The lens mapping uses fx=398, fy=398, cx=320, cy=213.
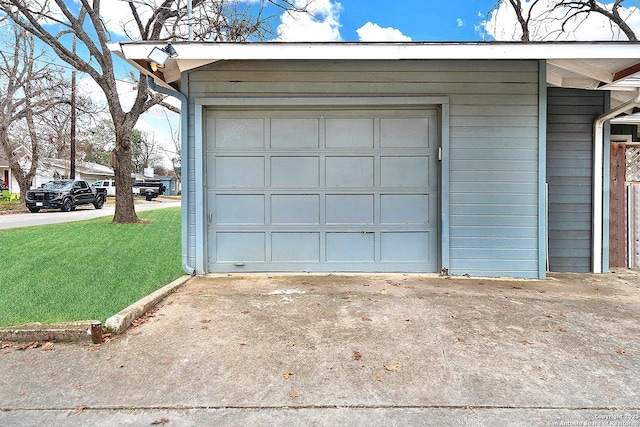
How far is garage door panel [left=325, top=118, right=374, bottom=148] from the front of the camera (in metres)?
5.06

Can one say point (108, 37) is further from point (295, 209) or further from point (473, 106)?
point (473, 106)

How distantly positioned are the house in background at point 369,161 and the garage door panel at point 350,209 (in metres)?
0.01

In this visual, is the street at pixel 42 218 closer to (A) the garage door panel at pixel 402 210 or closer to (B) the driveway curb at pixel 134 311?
(B) the driveway curb at pixel 134 311

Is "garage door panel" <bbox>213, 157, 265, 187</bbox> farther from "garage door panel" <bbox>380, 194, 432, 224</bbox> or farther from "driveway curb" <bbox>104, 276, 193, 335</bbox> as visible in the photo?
"garage door panel" <bbox>380, 194, 432, 224</bbox>

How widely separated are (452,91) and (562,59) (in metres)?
1.20

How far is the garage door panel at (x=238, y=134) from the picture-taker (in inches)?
199

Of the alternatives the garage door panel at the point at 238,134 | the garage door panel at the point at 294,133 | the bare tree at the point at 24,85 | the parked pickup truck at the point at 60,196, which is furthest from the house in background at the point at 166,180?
the garage door panel at the point at 294,133

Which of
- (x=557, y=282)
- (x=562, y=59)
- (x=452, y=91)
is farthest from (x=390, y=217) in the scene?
(x=562, y=59)

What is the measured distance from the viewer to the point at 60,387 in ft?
7.52

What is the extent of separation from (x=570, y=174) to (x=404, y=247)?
A: 2.62m

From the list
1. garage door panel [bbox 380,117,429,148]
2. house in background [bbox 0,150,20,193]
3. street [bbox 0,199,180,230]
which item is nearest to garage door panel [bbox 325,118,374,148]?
garage door panel [bbox 380,117,429,148]

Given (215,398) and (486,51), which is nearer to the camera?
(215,398)

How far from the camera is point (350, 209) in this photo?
5121mm

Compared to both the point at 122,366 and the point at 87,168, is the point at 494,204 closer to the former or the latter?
the point at 122,366
